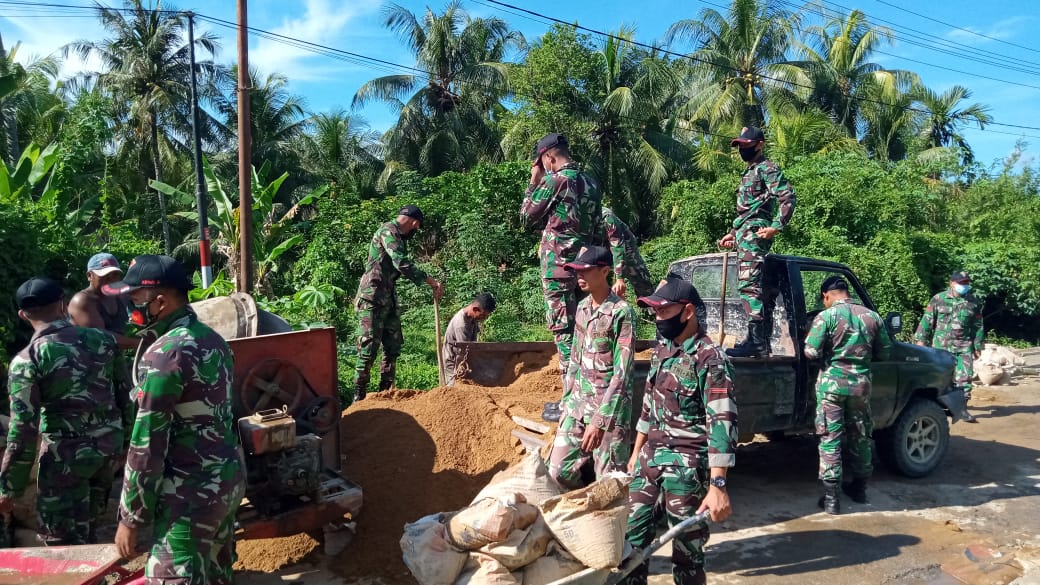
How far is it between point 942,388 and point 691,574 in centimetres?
453

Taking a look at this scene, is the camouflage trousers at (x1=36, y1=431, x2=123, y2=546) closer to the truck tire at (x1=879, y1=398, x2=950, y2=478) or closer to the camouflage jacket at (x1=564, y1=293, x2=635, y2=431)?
the camouflage jacket at (x1=564, y1=293, x2=635, y2=431)

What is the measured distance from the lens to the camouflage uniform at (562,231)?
5.53m

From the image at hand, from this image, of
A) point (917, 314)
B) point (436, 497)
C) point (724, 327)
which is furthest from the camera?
point (917, 314)

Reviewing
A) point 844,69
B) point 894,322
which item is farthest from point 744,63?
point 894,322

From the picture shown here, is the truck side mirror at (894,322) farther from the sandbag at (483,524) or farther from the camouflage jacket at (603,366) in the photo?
the sandbag at (483,524)

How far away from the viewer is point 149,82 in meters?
26.9

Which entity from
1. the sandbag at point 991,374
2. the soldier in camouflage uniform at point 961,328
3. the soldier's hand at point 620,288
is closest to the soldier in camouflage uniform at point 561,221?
the soldier's hand at point 620,288

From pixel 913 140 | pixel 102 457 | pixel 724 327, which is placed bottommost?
pixel 102 457

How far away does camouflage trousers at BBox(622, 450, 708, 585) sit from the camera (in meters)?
3.65

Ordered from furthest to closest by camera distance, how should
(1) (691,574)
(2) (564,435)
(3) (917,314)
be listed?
(3) (917,314)
(2) (564,435)
(1) (691,574)

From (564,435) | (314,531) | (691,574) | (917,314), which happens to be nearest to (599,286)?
(564,435)

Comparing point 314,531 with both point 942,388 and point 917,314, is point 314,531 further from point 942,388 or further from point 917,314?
point 917,314

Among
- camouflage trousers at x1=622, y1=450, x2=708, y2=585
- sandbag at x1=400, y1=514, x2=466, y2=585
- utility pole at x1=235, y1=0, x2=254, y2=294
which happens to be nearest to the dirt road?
camouflage trousers at x1=622, y1=450, x2=708, y2=585

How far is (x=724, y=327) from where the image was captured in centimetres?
670
